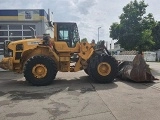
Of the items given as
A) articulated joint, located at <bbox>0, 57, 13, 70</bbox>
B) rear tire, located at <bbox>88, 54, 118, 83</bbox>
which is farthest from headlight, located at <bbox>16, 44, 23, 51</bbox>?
rear tire, located at <bbox>88, 54, 118, 83</bbox>

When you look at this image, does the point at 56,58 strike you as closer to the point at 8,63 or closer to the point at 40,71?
the point at 40,71

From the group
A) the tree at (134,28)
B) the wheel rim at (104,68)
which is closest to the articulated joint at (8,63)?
the wheel rim at (104,68)

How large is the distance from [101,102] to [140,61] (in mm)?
Answer: 5048

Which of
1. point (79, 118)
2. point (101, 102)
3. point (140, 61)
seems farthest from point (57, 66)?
point (79, 118)

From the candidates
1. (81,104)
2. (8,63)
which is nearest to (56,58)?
(8,63)

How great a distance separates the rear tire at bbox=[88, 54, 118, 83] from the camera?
1327 cm

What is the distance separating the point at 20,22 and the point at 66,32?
1065 centimetres

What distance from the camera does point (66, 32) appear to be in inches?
557

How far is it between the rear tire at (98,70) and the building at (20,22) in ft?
35.5

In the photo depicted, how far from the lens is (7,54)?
46.5ft

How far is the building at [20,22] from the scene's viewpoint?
2348 centimetres

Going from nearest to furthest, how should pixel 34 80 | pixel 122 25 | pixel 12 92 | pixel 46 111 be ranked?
pixel 46 111 → pixel 12 92 → pixel 34 80 → pixel 122 25

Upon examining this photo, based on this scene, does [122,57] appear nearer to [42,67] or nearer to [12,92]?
[42,67]

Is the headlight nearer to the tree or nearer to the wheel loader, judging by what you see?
the wheel loader
